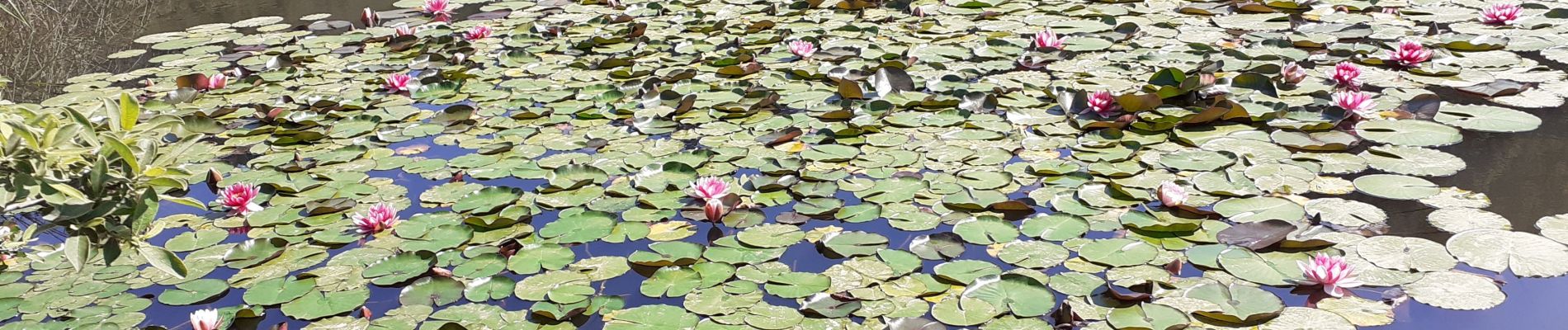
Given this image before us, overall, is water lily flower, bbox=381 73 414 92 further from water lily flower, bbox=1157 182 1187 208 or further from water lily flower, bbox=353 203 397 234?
water lily flower, bbox=1157 182 1187 208

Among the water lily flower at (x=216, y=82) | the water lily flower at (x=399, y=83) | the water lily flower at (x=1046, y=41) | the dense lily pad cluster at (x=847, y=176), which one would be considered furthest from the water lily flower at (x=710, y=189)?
the water lily flower at (x=216, y=82)

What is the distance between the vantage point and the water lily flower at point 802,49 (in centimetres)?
426

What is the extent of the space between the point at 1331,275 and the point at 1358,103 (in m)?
1.25

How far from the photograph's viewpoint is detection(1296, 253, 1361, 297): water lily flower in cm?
212

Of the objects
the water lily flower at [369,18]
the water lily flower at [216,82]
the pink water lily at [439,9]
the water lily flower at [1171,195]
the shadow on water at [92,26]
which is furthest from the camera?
the pink water lily at [439,9]

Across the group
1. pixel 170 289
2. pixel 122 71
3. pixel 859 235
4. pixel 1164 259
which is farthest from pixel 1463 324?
pixel 122 71

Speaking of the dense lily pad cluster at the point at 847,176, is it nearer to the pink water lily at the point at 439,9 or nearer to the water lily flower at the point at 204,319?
the water lily flower at the point at 204,319

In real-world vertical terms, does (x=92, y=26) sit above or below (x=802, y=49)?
below

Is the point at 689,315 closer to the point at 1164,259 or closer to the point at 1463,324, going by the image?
the point at 1164,259

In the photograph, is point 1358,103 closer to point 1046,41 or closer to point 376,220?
point 1046,41

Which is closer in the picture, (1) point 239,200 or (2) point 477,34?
(1) point 239,200

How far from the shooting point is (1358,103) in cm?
316

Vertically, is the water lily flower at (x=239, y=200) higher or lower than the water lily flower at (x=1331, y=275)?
lower

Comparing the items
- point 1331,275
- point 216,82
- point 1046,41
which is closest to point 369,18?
point 216,82
